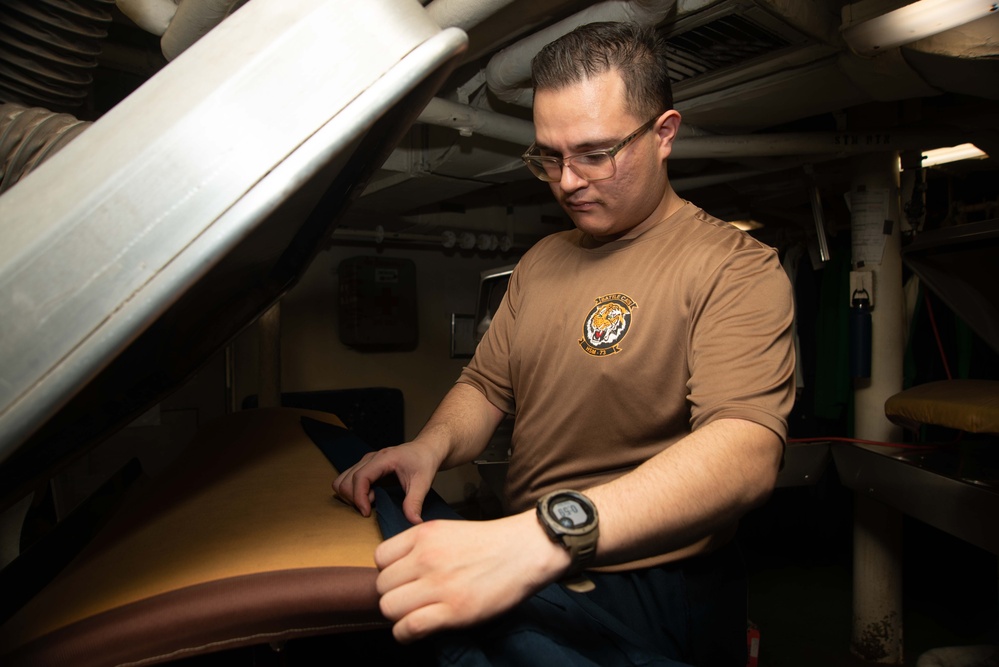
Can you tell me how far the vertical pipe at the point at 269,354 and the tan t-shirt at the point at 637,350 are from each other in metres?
1.32

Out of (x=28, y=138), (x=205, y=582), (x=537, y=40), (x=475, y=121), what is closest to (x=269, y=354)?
(x=475, y=121)

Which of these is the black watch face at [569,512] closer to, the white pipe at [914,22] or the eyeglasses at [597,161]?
the eyeglasses at [597,161]

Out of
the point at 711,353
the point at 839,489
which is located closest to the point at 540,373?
the point at 711,353

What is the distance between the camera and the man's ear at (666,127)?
1107 mm

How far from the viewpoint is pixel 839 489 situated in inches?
147

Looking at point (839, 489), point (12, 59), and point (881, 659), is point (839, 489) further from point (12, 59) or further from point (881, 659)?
point (12, 59)

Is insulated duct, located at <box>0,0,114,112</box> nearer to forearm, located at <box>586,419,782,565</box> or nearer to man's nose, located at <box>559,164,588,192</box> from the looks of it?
man's nose, located at <box>559,164,588,192</box>

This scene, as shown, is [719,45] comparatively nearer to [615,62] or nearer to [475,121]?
[475,121]

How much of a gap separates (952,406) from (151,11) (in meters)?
2.08

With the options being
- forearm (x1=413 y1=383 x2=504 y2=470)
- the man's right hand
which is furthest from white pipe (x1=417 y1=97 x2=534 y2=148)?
the man's right hand

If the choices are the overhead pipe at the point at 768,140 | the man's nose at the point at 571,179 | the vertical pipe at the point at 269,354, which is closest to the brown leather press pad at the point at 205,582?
the man's nose at the point at 571,179

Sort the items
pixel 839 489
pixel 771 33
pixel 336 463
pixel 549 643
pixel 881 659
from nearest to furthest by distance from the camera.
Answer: pixel 549 643, pixel 336 463, pixel 771 33, pixel 881 659, pixel 839 489

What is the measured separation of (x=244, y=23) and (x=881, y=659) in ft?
10.3

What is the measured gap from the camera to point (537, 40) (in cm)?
154
